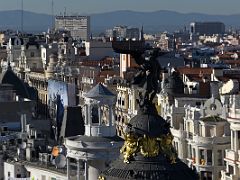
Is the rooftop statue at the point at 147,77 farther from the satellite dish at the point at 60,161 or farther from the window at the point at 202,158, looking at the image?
the satellite dish at the point at 60,161

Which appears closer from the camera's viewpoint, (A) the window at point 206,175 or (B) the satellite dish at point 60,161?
(A) the window at point 206,175

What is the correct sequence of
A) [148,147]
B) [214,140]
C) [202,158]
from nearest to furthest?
[148,147], [214,140], [202,158]

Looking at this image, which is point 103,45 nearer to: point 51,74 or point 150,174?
point 51,74

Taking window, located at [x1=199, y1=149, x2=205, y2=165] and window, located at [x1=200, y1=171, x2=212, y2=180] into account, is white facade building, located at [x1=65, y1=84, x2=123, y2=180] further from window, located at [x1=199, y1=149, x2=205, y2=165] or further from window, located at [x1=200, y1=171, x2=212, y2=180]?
window, located at [x1=200, y1=171, x2=212, y2=180]

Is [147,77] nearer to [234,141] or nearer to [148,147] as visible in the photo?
[148,147]

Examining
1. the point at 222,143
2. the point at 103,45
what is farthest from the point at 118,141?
the point at 103,45

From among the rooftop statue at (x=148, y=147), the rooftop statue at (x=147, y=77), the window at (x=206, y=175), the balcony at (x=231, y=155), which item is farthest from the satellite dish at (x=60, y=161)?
the rooftop statue at (x=148, y=147)

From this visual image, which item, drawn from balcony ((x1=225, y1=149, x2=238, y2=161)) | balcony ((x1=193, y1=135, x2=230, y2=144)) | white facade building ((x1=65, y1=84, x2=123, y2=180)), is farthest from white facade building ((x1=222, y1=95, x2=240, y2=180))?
white facade building ((x1=65, y1=84, x2=123, y2=180))

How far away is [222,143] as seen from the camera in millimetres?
51688

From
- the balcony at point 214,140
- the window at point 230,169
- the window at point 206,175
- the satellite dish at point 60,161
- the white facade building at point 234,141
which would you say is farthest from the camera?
the satellite dish at point 60,161

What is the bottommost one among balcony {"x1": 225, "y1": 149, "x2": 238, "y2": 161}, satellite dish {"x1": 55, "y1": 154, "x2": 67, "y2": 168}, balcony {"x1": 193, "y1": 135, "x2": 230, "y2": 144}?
satellite dish {"x1": 55, "y1": 154, "x2": 67, "y2": 168}

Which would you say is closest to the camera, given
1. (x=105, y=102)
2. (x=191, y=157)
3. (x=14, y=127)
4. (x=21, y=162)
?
(x=105, y=102)

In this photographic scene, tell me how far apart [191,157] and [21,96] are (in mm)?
53769

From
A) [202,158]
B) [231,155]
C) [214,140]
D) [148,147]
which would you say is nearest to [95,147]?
[231,155]
